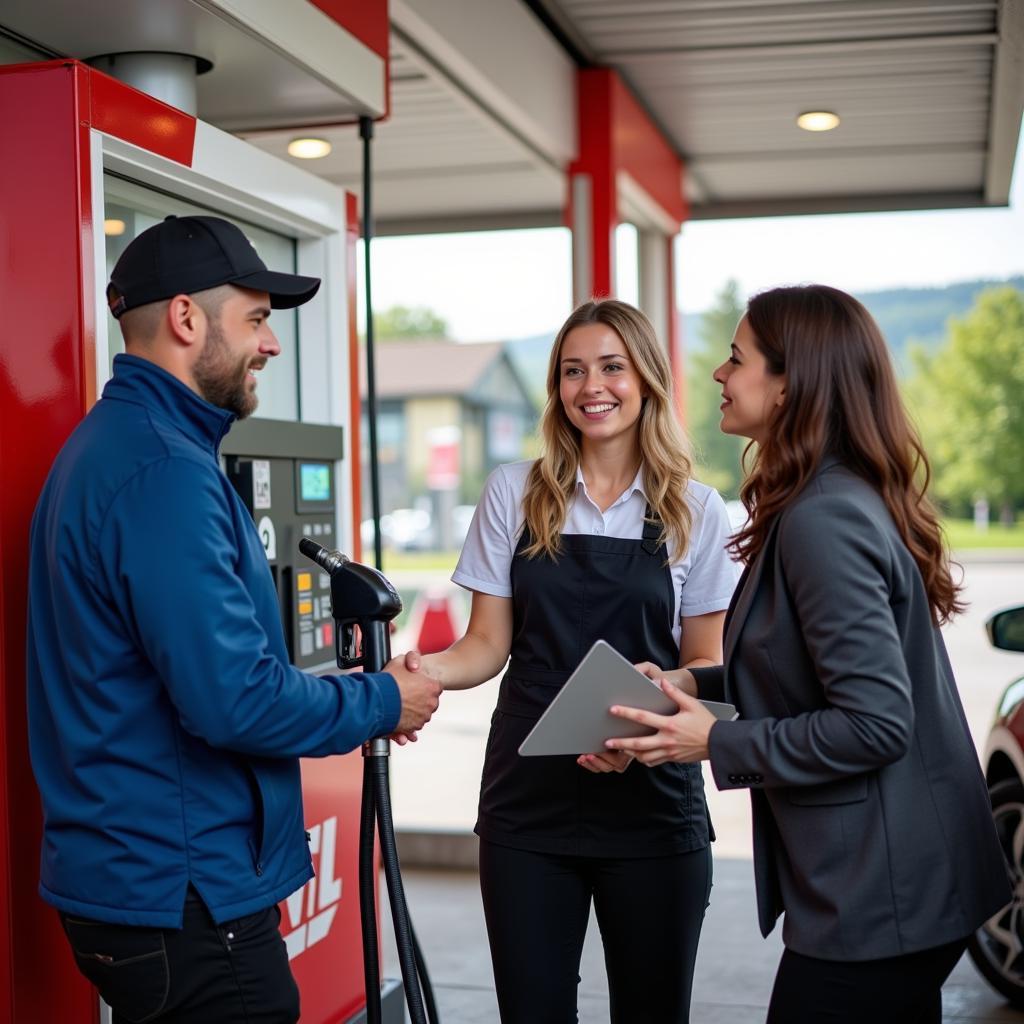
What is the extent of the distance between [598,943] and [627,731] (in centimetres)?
288

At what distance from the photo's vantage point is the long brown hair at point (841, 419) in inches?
75.6

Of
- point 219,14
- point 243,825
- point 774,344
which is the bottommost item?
point 243,825

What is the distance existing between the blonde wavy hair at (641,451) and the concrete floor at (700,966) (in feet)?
5.99

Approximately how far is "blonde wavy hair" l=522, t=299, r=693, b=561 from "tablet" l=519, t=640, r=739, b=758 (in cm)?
62

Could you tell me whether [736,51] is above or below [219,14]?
above

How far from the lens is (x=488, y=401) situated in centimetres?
5759

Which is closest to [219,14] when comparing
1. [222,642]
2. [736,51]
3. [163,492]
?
[163,492]

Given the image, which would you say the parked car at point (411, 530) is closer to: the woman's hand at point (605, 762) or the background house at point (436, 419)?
the background house at point (436, 419)

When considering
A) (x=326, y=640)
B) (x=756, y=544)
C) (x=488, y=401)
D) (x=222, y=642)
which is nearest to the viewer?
(x=222, y=642)

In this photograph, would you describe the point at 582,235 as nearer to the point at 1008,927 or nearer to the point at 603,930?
the point at 1008,927

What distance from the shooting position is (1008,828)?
3.93 metres

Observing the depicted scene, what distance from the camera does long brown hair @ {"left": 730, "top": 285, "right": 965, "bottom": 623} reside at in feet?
6.30

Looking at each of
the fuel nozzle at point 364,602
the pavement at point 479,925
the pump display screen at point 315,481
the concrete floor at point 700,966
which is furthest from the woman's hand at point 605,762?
the concrete floor at point 700,966

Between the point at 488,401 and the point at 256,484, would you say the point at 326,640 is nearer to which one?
the point at 256,484
